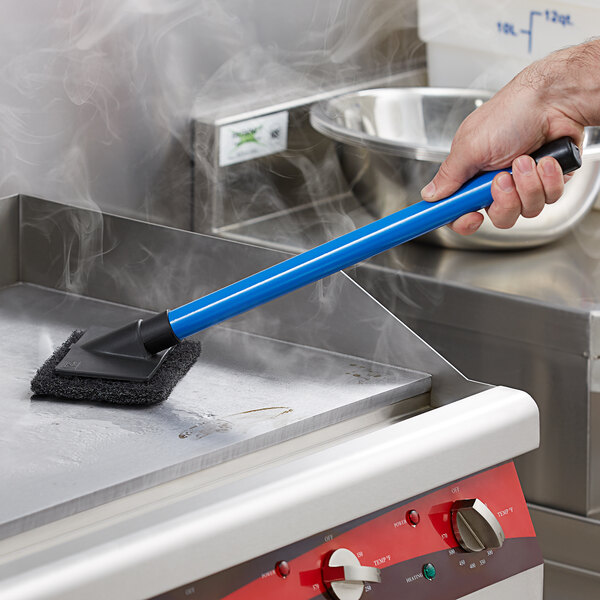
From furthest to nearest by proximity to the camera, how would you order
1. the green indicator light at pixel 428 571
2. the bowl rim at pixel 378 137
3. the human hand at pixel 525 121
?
the bowl rim at pixel 378 137
the human hand at pixel 525 121
the green indicator light at pixel 428 571

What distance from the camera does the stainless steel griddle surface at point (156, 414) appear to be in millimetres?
1005

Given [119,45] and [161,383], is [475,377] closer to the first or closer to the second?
[161,383]

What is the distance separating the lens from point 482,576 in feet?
3.81

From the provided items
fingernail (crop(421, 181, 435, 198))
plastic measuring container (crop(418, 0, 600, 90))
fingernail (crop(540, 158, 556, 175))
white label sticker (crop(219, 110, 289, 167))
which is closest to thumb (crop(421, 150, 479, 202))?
fingernail (crop(421, 181, 435, 198))

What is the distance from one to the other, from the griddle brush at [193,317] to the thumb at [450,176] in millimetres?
14

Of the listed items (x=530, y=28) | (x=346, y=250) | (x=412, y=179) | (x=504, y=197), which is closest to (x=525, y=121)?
(x=504, y=197)

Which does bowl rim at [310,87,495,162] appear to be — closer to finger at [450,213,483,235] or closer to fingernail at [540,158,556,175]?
finger at [450,213,483,235]

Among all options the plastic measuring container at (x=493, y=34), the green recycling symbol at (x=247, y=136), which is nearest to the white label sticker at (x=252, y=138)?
the green recycling symbol at (x=247, y=136)

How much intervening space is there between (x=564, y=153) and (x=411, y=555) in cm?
52

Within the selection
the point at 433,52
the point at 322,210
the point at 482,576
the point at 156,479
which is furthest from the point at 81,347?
the point at 433,52

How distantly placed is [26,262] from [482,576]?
2.94 feet

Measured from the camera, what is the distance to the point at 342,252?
1173 mm

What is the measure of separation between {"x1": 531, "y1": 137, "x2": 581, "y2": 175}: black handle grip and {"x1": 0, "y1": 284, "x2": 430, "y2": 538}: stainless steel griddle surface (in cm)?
32

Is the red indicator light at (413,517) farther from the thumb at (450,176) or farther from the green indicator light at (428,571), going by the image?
the thumb at (450,176)
